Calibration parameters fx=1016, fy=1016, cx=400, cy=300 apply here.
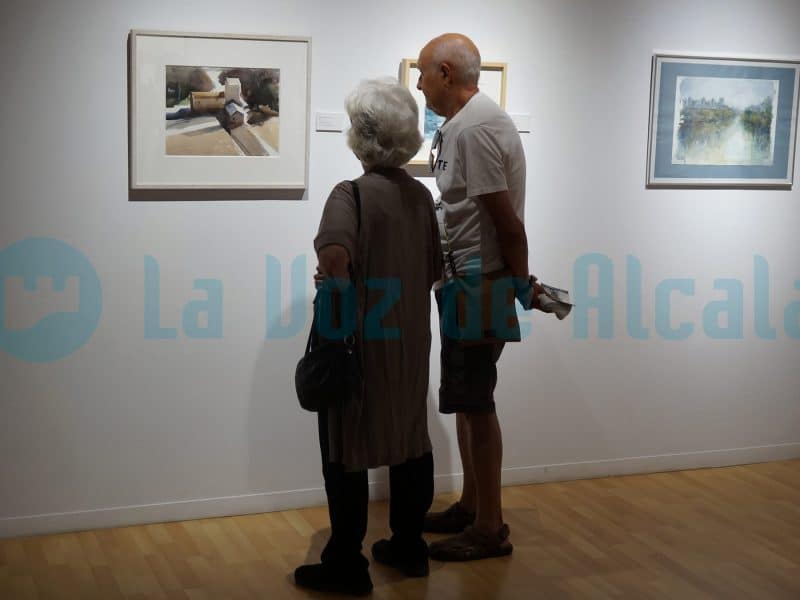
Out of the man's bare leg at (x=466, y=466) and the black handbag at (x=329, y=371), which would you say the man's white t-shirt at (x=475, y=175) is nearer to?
the black handbag at (x=329, y=371)

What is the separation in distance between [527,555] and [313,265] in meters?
1.34

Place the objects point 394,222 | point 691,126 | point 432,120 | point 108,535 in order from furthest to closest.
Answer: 1. point 691,126
2. point 432,120
3. point 108,535
4. point 394,222

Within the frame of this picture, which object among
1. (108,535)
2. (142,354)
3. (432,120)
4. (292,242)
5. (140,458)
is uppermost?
(432,120)

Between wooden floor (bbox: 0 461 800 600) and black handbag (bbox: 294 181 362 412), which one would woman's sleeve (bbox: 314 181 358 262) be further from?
wooden floor (bbox: 0 461 800 600)

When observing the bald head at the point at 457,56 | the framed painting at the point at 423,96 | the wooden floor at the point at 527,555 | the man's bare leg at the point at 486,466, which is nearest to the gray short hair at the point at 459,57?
the bald head at the point at 457,56

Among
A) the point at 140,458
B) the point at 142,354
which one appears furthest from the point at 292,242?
the point at 140,458

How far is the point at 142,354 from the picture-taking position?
3.74m

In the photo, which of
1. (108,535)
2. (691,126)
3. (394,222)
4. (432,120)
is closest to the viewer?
(394,222)

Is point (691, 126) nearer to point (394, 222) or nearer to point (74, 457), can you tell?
point (394, 222)

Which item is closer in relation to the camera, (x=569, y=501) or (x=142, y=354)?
(x=142, y=354)

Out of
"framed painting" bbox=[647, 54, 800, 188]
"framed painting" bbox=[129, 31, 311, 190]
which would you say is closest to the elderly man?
"framed painting" bbox=[129, 31, 311, 190]

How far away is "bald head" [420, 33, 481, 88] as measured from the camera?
11.1 feet

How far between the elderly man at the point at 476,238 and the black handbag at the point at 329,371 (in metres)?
0.47

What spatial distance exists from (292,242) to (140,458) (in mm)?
987
